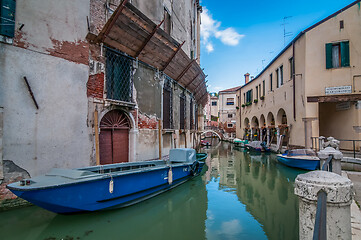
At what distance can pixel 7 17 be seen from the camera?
4688 mm

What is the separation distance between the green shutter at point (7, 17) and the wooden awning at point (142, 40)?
2.02 metres

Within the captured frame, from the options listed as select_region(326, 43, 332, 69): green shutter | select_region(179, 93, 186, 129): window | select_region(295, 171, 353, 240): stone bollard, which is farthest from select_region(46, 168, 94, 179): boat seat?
select_region(326, 43, 332, 69): green shutter

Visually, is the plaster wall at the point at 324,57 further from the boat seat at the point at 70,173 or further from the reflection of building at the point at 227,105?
the reflection of building at the point at 227,105

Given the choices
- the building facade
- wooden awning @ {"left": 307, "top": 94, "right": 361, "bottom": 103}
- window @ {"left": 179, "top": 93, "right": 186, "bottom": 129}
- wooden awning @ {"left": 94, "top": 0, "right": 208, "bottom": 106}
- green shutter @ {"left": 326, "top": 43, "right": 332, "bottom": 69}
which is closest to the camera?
the building facade

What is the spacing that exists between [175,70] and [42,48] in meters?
6.22

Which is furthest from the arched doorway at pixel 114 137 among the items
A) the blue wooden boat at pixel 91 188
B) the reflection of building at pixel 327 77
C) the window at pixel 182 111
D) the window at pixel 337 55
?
the window at pixel 337 55

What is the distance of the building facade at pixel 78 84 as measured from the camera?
4738 mm

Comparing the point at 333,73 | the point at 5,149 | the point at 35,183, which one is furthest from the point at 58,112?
the point at 333,73

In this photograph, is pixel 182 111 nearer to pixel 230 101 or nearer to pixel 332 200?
pixel 332 200

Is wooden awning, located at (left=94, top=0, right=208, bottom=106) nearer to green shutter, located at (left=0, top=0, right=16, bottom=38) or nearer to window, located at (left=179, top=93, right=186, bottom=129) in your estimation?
green shutter, located at (left=0, top=0, right=16, bottom=38)

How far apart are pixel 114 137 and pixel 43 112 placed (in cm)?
237

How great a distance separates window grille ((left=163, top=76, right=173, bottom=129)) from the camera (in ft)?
33.1

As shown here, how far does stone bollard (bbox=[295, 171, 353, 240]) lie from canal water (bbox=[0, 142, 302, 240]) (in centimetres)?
263

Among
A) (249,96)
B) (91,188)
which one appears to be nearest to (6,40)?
(91,188)
